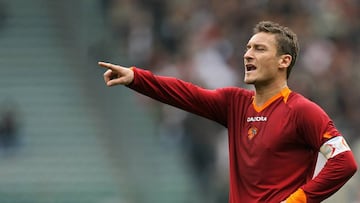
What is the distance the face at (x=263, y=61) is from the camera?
642 cm

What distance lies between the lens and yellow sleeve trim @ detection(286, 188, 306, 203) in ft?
19.9

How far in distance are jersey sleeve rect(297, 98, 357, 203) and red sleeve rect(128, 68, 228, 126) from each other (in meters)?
0.70

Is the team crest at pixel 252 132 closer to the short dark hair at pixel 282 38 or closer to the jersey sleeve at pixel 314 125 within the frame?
the jersey sleeve at pixel 314 125

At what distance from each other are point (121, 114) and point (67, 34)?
1.87 meters

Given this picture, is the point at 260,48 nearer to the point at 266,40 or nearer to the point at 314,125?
the point at 266,40

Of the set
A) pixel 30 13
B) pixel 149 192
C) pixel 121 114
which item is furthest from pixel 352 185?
pixel 30 13

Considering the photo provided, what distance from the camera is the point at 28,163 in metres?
13.2

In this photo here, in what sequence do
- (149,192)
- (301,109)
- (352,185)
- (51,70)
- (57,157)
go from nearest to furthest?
1. (301,109)
2. (352,185)
3. (149,192)
4. (57,157)
5. (51,70)

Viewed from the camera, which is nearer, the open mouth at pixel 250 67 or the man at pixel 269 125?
the man at pixel 269 125

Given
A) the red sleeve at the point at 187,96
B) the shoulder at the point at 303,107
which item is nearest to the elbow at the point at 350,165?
the shoulder at the point at 303,107

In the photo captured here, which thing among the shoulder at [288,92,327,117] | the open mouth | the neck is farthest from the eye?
the shoulder at [288,92,327,117]

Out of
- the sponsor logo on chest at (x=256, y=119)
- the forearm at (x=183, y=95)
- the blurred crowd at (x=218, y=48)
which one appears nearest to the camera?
the sponsor logo on chest at (x=256, y=119)

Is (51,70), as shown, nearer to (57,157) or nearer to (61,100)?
(61,100)

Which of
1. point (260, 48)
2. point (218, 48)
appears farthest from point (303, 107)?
point (218, 48)
